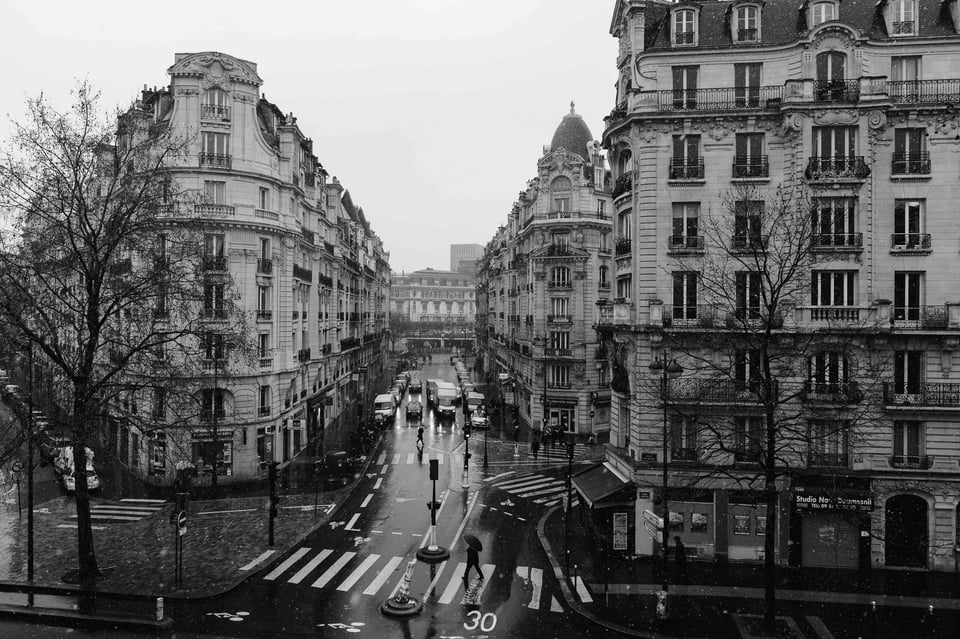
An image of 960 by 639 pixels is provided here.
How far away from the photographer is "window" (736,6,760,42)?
83.3 feet

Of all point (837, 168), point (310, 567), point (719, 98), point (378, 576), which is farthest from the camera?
point (719, 98)

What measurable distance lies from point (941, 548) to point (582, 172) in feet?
125

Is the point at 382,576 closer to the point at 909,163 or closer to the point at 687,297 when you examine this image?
the point at 687,297

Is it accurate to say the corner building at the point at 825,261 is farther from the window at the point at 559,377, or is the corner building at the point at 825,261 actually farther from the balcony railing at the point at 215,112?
the window at the point at 559,377

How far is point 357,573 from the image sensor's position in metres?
22.6

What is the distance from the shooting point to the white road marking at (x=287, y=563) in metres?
22.1

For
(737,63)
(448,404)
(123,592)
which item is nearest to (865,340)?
(737,63)

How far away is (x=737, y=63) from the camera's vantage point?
25109 millimetres

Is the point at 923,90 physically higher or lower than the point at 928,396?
higher

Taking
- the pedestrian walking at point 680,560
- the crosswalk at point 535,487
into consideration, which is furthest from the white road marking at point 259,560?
the pedestrian walking at point 680,560

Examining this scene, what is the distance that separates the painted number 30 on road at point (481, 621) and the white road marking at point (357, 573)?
4.79 metres

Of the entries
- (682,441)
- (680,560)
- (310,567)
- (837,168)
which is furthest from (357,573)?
(837,168)

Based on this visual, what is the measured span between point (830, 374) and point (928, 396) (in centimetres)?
342

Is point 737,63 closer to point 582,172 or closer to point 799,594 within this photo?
point 799,594
